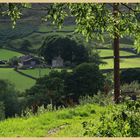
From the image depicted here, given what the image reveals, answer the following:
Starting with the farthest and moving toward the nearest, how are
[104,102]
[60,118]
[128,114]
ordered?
[104,102]
[60,118]
[128,114]

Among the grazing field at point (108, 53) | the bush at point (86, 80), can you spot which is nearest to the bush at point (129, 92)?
the bush at point (86, 80)

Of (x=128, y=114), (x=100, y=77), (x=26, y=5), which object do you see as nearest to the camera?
(x=26, y=5)

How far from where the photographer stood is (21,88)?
72188 mm

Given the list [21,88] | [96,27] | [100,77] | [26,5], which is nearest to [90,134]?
[96,27]

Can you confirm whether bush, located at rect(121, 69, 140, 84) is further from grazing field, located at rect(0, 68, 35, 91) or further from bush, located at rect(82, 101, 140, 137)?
bush, located at rect(82, 101, 140, 137)

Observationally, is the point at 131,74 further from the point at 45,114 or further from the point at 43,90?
the point at 45,114

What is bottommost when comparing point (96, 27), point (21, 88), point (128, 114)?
point (21, 88)

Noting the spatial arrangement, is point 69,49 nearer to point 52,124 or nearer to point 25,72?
point 25,72

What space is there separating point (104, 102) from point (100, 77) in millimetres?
37349

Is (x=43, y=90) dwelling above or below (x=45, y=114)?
below

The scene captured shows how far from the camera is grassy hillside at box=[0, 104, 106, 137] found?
508 inches

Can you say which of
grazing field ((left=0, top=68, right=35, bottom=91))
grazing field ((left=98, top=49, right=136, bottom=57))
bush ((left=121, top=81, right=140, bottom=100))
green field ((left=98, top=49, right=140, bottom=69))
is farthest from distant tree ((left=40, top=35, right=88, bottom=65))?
bush ((left=121, top=81, right=140, bottom=100))

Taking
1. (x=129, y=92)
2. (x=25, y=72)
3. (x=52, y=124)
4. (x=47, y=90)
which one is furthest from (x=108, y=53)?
(x=52, y=124)

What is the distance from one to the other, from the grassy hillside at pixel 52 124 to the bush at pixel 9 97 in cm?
4577
